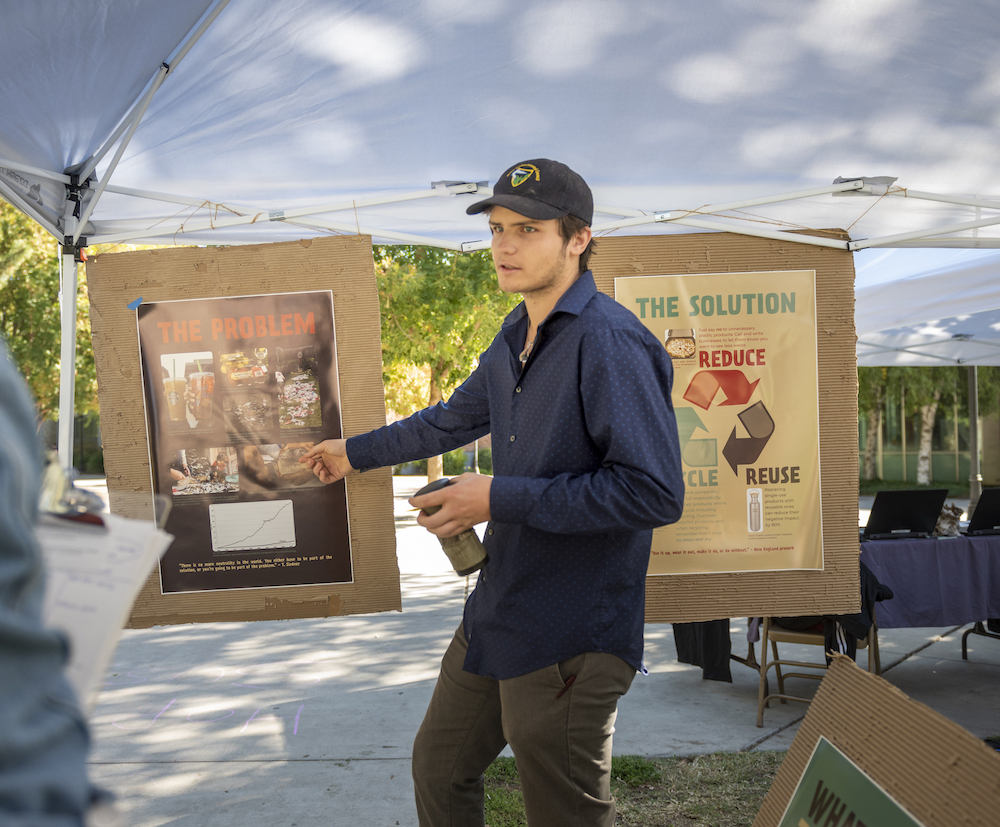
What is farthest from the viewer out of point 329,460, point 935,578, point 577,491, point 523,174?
point 935,578

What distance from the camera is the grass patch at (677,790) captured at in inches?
127

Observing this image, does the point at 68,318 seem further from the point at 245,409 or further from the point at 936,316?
the point at 936,316

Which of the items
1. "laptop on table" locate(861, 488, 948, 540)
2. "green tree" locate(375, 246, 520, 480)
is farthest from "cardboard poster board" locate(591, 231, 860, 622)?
"green tree" locate(375, 246, 520, 480)

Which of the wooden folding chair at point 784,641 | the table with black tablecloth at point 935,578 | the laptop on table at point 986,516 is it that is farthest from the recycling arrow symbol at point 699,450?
the laptop on table at point 986,516

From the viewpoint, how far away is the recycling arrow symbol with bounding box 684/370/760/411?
3.11m

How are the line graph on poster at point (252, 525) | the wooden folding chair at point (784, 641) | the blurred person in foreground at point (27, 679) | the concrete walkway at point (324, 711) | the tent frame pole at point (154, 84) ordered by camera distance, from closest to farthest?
the blurred person in foreground at point (27, 679) < the tent frame pole at point (154, 84) < the line graph on poster at point (252, 525) < the concrete walkway at point (324, 711) < the wooden folding chair at point (784, 641)

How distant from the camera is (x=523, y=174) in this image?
79.8 inches

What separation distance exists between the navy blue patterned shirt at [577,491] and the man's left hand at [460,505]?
29 mm

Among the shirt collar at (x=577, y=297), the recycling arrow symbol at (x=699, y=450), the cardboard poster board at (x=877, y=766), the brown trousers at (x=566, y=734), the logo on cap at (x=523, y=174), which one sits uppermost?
the logo on cap at (x=523, y=174)

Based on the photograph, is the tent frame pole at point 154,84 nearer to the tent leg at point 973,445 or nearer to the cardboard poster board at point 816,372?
the cardboard poster board at point 816,372

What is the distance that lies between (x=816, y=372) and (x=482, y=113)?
160 centimetres

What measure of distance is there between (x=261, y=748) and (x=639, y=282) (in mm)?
2849

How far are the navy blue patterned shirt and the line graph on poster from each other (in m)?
1.03

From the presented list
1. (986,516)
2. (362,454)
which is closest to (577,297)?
(362,454)
